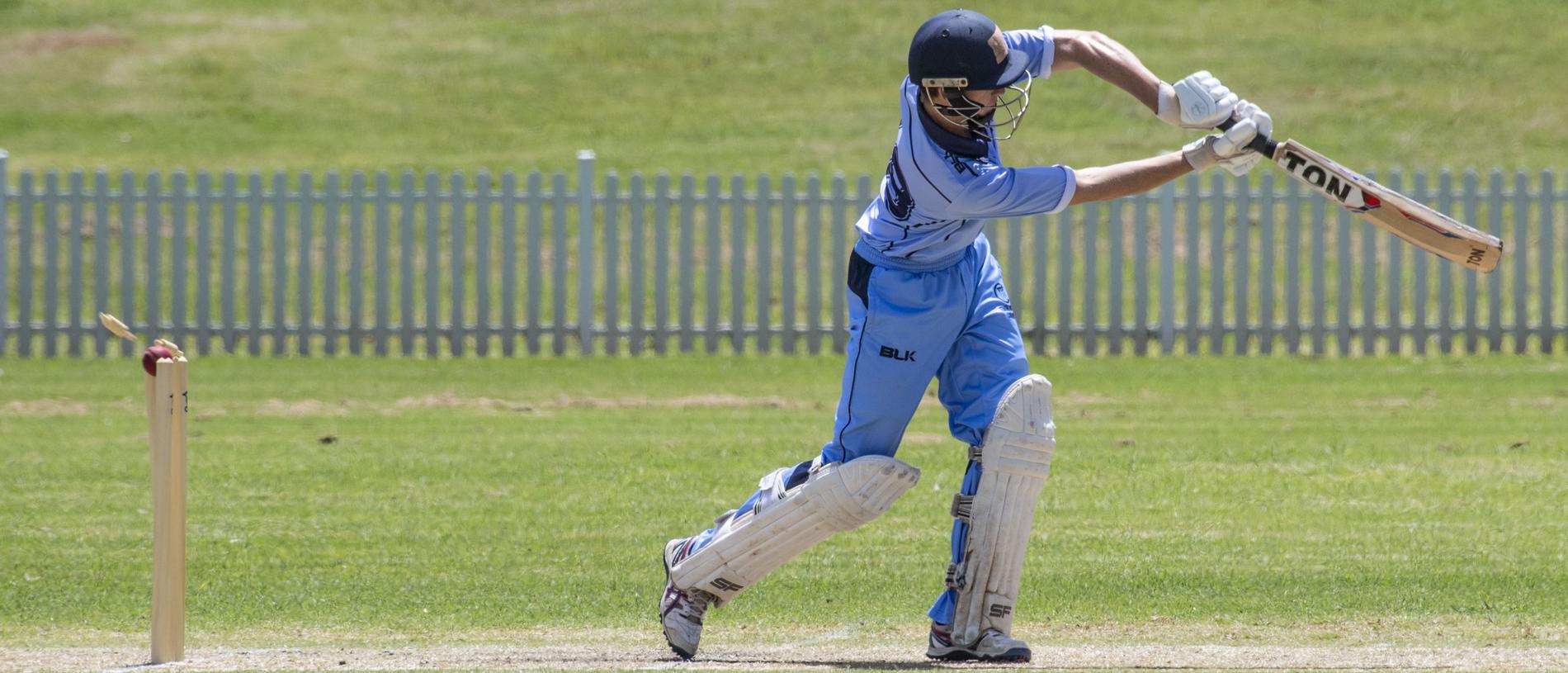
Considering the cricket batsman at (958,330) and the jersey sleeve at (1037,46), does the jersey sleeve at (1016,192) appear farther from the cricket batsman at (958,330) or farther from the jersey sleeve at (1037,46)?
the jersey sleeve at (1037,46)

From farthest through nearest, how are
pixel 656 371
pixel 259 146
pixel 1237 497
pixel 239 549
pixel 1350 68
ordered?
pixel 1350 68, pixel 259 146, pixel 656 371, pixel 1237 497, pixel 239 549

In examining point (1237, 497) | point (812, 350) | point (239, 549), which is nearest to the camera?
point (239, 549)

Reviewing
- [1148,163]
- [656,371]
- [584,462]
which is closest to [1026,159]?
[656,371]

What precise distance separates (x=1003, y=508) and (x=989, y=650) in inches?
16.4

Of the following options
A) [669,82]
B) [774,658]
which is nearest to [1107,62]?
[774,658]

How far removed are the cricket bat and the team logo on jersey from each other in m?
0.91

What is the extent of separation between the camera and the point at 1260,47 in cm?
2683

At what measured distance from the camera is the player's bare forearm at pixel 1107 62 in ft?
17.9

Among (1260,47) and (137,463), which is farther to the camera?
(1260,47)

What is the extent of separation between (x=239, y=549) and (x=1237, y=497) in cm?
439

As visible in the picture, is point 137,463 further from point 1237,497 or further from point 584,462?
point 1237,497

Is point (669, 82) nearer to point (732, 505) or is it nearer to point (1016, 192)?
point (732, 505)

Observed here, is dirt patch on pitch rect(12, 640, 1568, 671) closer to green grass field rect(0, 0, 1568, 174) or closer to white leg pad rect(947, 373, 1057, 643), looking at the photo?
white leg pad rect(947, 373, 1057, 643)

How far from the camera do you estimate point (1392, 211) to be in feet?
18.0
